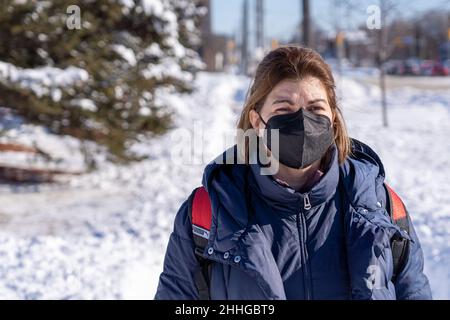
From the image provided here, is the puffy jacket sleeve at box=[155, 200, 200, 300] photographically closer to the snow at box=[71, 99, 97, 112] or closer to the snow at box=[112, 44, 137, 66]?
the snow at box=[71, 99, 97, 112]

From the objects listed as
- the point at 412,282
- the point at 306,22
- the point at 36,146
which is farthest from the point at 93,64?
the point at 306,22

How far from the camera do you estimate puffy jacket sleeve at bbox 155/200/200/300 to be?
74.7 inches

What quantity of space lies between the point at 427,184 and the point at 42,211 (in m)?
5.38

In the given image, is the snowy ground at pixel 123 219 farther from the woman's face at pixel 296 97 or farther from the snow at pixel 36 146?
the snow at pixel 36 146

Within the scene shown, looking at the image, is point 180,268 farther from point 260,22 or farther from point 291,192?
point 260,22

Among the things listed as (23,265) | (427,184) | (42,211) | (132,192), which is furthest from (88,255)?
(427,184)

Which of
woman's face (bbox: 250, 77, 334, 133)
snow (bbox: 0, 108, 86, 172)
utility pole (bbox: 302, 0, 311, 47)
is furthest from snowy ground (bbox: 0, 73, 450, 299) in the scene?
utility pole (bbox: 302, 0, 311, 47)

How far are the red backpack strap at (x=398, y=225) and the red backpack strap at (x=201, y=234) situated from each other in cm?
58

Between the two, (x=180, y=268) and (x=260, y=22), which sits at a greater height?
(x=260, y=22)

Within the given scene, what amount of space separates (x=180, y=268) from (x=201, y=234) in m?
0.13

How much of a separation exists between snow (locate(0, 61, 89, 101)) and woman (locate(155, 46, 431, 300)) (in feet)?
20.7

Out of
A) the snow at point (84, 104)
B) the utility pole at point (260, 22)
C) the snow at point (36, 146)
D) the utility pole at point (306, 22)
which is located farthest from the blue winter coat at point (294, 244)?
the utility pole at point (260, 22)

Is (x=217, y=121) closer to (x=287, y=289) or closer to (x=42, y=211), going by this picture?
(x=42, y=211)

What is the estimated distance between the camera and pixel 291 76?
6.39 feet
